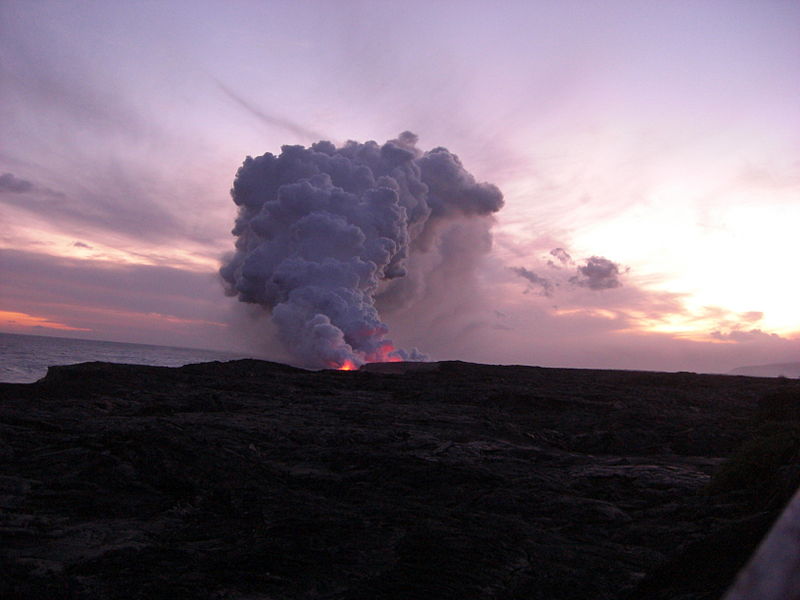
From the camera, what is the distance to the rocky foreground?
664 cm

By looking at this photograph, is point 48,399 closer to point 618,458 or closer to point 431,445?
point 431,445

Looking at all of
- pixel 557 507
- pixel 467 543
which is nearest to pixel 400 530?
pixel 467 543

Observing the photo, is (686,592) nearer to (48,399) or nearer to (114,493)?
(114,493)

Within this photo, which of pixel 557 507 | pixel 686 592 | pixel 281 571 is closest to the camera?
pixel 686 592

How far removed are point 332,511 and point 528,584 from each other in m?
3.55

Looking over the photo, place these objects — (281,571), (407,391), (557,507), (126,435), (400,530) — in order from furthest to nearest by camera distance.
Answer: (407,391) < (126,435) < (557,507) < (400,530) < (281,571)

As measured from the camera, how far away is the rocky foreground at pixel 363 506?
664 cm

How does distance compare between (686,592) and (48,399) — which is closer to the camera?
(686,592)

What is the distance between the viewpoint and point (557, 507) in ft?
32.7

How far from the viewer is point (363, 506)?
9727 mm

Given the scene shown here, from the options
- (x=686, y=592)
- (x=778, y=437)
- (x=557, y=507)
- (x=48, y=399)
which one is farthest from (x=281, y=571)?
(x=48, y=399)

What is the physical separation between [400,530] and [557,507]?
311 centimetres

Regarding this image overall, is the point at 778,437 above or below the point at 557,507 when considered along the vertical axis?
above

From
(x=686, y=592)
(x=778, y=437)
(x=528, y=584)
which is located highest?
(x=778, y=437)
